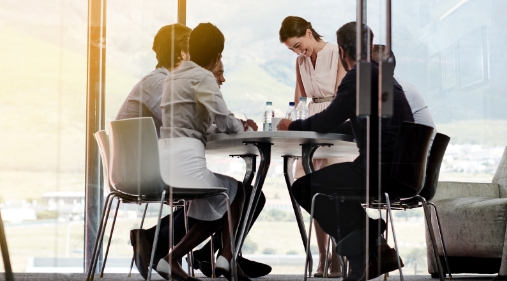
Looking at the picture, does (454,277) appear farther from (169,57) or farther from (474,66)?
(169,57)

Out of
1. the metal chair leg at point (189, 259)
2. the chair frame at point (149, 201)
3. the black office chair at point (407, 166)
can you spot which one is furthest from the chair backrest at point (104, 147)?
the black office chair at point (407, 166)

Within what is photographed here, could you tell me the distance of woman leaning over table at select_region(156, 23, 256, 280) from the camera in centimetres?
279

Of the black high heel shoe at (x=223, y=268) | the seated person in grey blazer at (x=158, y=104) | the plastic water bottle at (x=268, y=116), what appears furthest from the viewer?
the plastic water bottle at (x=268, y=116)

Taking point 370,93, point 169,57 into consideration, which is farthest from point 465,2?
point 169,57

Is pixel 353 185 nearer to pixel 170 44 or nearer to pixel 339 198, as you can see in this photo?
pixel 339 198

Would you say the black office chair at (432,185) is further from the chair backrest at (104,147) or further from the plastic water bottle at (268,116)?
the chair backrest at (104,147)

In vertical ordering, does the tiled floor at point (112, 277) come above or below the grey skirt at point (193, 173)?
below

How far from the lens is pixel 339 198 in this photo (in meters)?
2.75

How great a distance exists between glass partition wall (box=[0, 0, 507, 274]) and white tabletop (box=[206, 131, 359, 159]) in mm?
74

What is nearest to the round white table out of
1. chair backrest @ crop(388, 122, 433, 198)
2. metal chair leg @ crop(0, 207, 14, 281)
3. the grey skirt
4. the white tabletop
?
the white tabletop

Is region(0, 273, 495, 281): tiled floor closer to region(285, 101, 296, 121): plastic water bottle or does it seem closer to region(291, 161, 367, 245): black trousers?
region(291, 161, 367, 245): black trousers

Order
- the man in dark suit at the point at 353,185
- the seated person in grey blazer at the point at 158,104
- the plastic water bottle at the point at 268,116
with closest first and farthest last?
the man in dark suit at the point at 353,185 < the seated person in grey blazer at the point at 158,104 < the plastic water bottle at the point at 268,116

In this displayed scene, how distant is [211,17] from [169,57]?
0.35 meters

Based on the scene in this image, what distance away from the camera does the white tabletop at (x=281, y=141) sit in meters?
2.82
